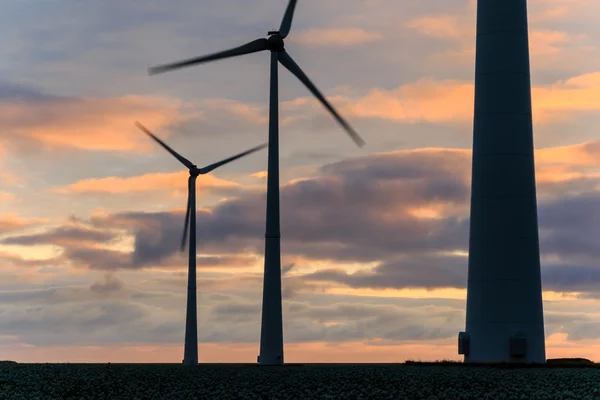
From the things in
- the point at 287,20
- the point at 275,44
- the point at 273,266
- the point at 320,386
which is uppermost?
the point at 287,20

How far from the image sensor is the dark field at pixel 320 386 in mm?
45781

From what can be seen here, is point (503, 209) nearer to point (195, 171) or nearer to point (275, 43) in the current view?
point (275, 43)

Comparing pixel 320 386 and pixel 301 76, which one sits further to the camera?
pixel 301 76

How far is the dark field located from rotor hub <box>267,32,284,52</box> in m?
32.6

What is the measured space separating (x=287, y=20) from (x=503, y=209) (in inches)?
1134

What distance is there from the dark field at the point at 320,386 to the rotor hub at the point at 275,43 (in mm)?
32635

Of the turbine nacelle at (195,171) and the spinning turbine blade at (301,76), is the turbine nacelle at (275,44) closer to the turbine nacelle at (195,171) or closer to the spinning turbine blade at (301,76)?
the spinning turbine blade at (301,76)

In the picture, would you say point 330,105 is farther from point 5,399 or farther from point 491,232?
point 5,399

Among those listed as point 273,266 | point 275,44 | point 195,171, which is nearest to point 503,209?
point 273,266

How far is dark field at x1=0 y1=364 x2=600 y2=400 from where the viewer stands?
45781 mm

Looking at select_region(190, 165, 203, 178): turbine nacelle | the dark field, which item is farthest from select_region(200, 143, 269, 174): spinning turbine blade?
the dark field

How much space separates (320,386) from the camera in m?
51.3

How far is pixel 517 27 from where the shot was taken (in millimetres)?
72000

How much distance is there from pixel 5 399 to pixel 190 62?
4270cm
